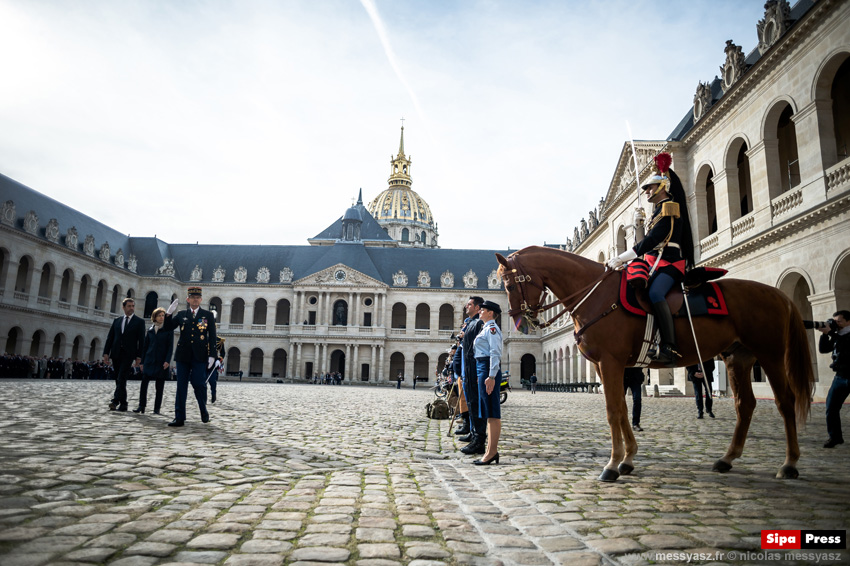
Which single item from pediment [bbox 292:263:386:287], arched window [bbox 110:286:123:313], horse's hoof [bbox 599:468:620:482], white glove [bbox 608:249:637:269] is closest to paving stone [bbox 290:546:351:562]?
horse's hoof [bbox 599:468:620:482]

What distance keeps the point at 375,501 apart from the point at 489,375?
9.29 feet

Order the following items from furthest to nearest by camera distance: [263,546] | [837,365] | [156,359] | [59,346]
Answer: [59,346], [156,359], [837,365], [263,546]

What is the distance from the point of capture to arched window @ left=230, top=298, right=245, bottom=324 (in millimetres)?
63031

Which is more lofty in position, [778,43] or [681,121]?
[681,121]

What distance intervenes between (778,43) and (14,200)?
50.2 m

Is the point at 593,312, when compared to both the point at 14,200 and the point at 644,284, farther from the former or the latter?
the point at 14,200

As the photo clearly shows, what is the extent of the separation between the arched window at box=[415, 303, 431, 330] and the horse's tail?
2257 inches

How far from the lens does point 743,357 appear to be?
6.75m

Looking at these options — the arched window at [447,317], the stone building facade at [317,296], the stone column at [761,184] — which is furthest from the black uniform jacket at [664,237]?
the arched window at [447,317]

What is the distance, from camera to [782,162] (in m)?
22.7

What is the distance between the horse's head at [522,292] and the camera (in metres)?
6.39

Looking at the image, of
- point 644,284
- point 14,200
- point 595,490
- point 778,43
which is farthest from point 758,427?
point 14,200

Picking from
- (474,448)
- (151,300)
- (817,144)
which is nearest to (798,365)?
(474,448)

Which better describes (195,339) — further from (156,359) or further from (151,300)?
(151,300)
